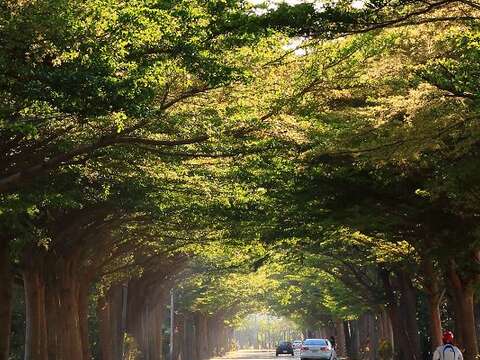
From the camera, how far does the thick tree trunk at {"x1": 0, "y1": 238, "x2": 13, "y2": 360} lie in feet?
80.8

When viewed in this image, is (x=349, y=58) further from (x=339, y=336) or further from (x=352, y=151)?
(x=339, y=336)

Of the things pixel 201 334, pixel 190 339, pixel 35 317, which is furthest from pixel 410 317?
pixel 201 334

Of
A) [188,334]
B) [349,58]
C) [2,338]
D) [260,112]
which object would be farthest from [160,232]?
[188,334]

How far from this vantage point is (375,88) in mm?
17453

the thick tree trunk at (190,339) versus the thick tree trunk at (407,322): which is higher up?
the thick tree trunk at (190,339)

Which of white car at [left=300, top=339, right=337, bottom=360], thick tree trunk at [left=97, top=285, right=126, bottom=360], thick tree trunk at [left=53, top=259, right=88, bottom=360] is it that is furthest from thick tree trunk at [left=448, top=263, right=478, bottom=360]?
white car at [left=300, top=339, right=337, bottom=360]

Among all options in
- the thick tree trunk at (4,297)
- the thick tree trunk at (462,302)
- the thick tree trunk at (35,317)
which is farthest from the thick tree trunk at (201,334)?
the thick tree trunk at (462,302)

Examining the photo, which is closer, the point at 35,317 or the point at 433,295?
the point at 35,317

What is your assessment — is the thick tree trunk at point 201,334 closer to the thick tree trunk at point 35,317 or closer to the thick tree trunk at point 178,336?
the thick tree trunk at point 178,336

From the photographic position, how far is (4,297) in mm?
25344

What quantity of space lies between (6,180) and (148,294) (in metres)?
34.0

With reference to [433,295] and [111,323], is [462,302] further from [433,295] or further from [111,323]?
[111,323]

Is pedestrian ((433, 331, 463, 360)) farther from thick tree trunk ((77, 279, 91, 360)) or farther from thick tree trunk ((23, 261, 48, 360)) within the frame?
thick tree trunk ((77, 279, 91, 360))

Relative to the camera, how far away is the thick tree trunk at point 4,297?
24.6 m
